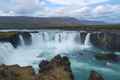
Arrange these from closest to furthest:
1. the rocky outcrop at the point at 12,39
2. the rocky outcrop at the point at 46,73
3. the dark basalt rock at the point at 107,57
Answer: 1. the rocky outcrop at the point at 46,73
2. the dark basalt rock at the point at 107,57
3. the rocky outcrop at the point at 12,39

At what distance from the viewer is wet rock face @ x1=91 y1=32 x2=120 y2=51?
169 ft

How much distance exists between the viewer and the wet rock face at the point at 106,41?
169 feet

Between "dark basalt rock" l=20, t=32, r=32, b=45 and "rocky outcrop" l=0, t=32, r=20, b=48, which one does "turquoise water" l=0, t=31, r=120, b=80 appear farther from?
"rocky outcrop" l=0, t=32, r=20, b=48

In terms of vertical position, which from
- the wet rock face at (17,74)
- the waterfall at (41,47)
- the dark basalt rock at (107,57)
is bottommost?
the dark basalt rock at (107,57)

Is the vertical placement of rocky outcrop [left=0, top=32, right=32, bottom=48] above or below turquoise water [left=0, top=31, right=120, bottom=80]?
above

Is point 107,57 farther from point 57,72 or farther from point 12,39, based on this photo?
→ point 57,72

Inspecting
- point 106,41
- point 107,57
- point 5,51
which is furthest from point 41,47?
point 107,57

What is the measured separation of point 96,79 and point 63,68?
147 inches

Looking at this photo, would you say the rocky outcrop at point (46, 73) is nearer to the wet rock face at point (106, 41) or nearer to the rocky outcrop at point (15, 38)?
the rocky outcrop at point (15, 38)

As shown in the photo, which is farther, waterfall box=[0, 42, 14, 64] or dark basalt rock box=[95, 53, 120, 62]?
dark basalt rock box=[95, 53, 120, 62]

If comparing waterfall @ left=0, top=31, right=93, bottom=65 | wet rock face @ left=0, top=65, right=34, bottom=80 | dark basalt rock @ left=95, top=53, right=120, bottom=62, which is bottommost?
dark basalt rock @ left=95, top=53, right=120, bottom=62

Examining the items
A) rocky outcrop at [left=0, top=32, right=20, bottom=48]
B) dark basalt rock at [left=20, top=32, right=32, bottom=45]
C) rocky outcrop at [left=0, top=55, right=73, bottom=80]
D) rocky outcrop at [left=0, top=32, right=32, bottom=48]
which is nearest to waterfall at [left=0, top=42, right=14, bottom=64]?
rocky outcrop at [left=0, top=32, right=32, bottom=48]

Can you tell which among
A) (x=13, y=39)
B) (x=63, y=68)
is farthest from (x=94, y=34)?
(x=63, y=68)

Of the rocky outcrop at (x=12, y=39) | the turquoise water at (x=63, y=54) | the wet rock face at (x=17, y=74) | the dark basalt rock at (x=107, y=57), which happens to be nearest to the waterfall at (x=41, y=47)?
the turquoise water at (x=63, y=54)
